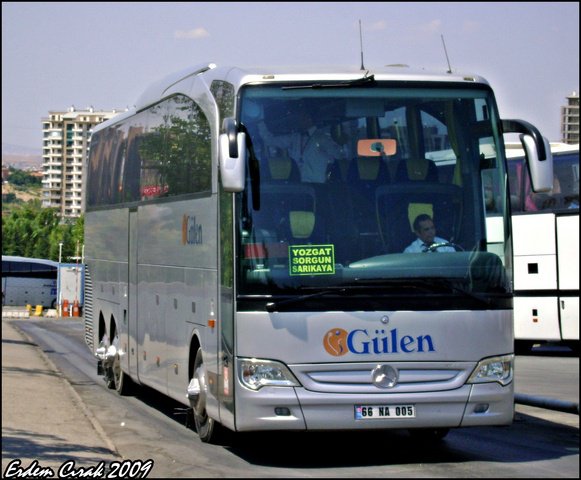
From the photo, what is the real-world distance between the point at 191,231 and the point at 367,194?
2.42m

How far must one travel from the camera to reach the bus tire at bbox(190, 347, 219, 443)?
1185 cm

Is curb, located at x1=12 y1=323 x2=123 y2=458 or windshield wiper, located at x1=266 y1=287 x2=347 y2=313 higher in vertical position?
windshield wiper, located at x1=266 y1=287 x2=347 y2=313

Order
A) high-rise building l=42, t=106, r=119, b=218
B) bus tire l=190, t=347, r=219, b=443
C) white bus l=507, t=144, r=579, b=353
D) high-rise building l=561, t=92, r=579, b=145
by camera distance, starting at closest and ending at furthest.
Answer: bus tire l=190, t=347, r=219, b=443 → high-rise building l=42, t=106, r=119, b=218 → white bus l=507, t=144, r=579, b=353 → high-rise building l=561, t=92, r=579, b=145

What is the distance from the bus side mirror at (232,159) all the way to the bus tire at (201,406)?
2.25 meters

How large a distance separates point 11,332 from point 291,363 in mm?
20392

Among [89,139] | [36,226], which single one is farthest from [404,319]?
[89,139]

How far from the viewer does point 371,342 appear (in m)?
10.6

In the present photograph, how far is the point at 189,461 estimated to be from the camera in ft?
35.9

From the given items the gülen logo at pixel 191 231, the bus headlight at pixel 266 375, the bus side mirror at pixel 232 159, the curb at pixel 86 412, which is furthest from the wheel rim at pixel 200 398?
the bus side mirror at pixel 232 159

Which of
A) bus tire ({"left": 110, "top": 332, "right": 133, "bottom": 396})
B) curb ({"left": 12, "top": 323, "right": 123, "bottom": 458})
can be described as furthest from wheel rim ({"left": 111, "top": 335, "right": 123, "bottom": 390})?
curb ({"left": 12, "top": 323, "right": 123, "bottom": 458})

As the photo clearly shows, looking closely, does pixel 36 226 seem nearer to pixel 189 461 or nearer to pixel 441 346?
pixel 189 461

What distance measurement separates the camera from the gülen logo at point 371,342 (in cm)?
1057

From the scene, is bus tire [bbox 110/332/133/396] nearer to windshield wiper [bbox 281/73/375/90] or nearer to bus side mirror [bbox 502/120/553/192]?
windshield wiper [bbox 281/73/375/90]

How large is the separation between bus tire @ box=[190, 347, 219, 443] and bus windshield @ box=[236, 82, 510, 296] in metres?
1.68
